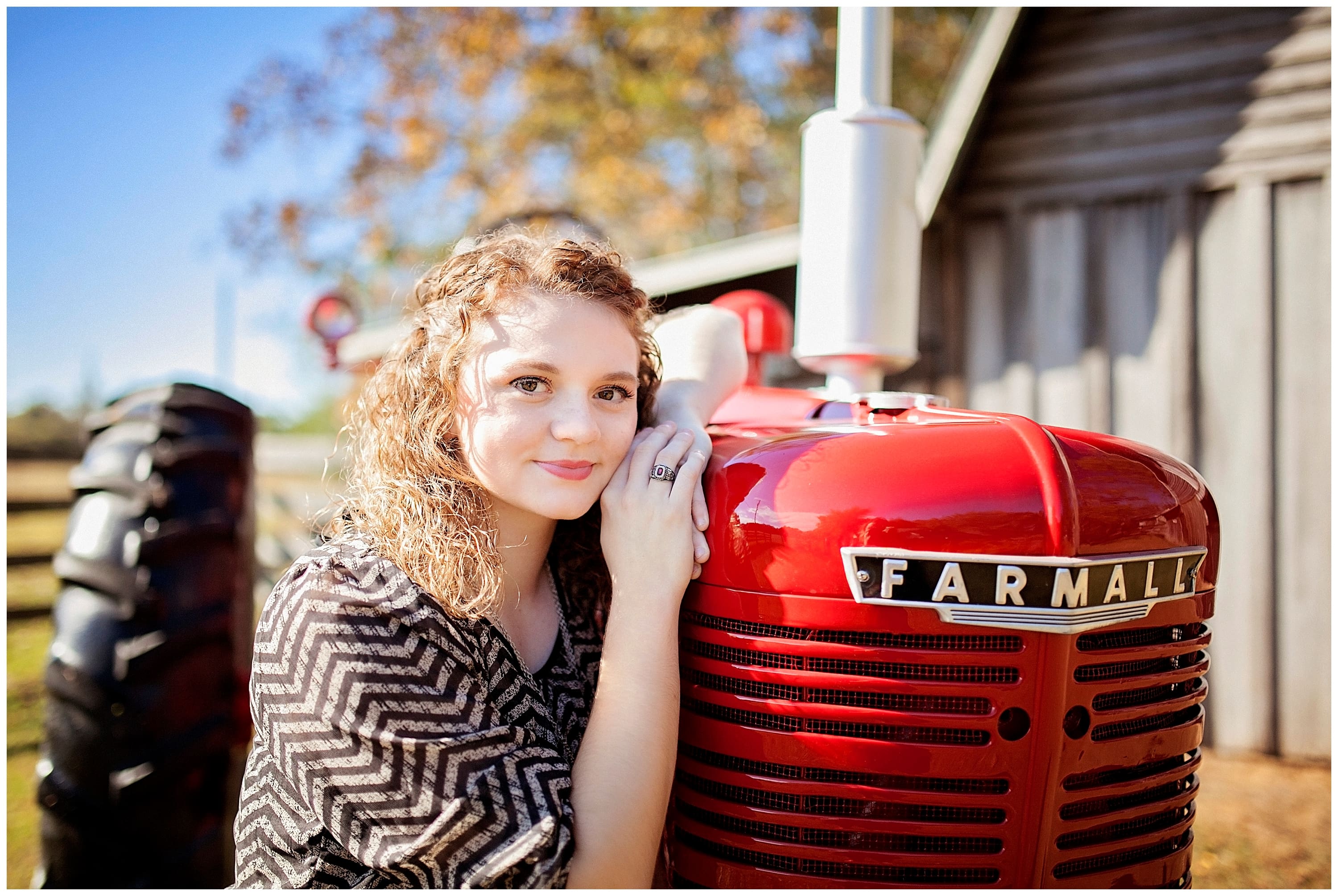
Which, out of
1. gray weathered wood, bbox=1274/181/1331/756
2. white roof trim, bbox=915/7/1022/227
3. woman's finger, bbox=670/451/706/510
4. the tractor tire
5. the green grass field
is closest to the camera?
woman's finger, bbox=670/451/706/510

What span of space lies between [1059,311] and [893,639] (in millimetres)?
3326

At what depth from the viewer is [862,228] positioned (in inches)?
81.4

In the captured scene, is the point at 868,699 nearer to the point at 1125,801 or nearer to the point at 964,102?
the point at 1125,801

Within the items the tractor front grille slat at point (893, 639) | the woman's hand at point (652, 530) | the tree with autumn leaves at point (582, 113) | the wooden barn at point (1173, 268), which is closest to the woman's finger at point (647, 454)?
the woman's hand at point (652, 530)

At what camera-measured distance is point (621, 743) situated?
51.9 inches

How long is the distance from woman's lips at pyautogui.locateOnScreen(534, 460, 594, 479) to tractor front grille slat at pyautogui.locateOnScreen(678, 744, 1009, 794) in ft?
1.48

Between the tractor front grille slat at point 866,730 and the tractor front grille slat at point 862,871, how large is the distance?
0.17 metres

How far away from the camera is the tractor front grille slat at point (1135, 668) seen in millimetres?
1257

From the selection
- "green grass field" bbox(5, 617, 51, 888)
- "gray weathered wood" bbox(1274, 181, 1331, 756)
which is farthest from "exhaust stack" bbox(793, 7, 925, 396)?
"gray weathered wood" bbox(1274, 181, 1331, 756)

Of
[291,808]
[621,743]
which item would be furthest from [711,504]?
[291,808]

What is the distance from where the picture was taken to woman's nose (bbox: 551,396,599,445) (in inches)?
54.1

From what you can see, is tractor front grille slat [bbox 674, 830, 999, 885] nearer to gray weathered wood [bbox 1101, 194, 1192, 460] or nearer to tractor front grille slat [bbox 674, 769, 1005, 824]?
tractor front grille slat [bbox 674, 769, 1005, 824]

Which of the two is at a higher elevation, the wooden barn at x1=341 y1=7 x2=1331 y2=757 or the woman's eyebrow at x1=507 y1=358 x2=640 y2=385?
the wooden barn at x1=341 y1=7 x2=1331 y2=757

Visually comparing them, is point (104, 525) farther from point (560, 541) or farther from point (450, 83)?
point (450, 83)
